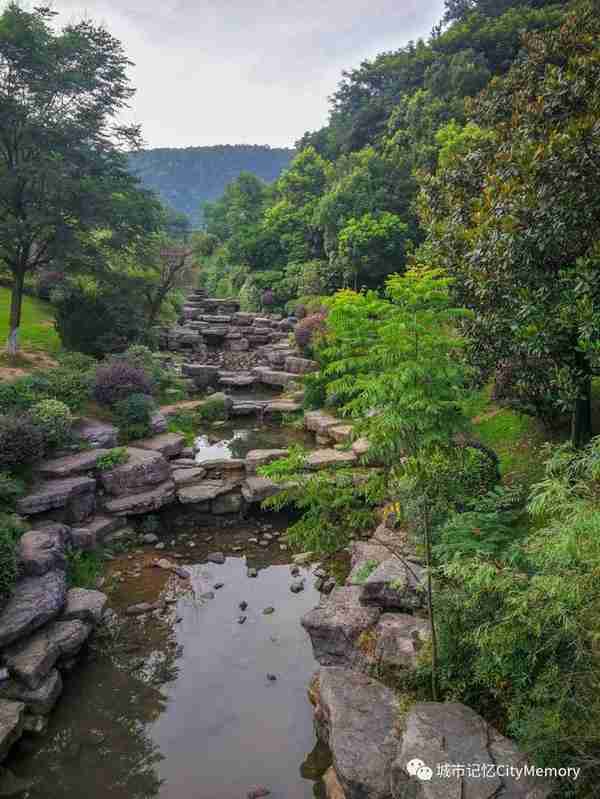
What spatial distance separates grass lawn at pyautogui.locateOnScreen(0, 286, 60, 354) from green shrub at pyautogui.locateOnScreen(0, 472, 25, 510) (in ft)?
29.5

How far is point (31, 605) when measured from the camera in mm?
5941

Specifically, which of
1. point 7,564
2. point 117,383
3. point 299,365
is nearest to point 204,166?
point 299,365

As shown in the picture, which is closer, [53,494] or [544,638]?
[544,638]

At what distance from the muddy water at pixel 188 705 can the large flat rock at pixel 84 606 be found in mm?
307

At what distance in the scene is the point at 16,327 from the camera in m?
14.7

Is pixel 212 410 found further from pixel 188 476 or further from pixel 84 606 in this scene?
pixel 84 606

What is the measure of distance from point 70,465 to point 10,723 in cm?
522

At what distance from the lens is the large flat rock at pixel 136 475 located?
9516 mm

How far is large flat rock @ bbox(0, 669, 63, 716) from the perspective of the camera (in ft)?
16.9

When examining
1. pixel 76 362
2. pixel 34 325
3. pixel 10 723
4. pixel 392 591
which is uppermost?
pixel 34 325

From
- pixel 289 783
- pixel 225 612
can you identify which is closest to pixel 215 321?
pixel 225 612

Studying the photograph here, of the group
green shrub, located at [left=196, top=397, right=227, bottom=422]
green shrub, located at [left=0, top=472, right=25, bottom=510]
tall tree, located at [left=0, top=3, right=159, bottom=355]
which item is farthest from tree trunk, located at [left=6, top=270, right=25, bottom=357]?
green shrub, located at [left=0, top=472, right=25, bottom=510]

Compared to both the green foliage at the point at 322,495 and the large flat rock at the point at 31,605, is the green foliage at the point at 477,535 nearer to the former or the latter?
the green foliage at the point at 322,495

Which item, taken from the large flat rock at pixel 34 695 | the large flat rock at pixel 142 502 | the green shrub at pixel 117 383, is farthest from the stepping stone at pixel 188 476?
the large flat rock at pixel 34 695
